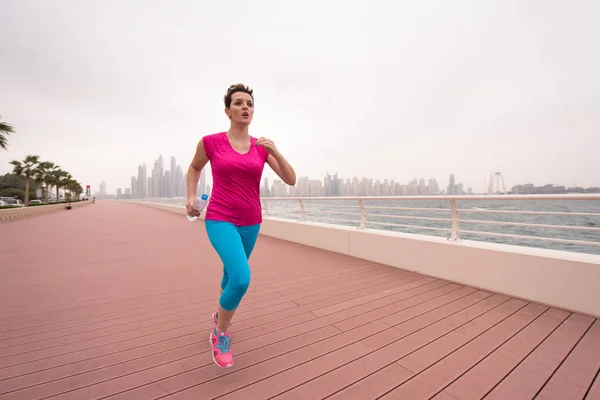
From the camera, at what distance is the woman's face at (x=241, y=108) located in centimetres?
177

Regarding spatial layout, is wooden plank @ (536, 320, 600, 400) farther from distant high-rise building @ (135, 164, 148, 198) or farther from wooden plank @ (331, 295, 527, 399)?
distant high-rise building @ (135, 164, 148, 198)

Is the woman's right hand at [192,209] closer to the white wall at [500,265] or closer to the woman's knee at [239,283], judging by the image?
the woman's knee at [239,283]

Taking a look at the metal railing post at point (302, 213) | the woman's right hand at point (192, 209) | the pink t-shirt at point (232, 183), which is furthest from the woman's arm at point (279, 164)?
the metal railing post at point (302, 213)

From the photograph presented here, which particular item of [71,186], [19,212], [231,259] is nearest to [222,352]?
[231,259]

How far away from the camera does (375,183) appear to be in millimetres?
29516

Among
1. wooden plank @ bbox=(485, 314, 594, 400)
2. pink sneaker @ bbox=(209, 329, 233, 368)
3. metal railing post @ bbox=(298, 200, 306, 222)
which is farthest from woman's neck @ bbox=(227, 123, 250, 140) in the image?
metal railing post @ bbox=(298, 200, 306, 222)

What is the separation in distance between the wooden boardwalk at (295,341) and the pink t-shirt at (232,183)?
966mm

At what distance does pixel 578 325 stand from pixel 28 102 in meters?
23.5

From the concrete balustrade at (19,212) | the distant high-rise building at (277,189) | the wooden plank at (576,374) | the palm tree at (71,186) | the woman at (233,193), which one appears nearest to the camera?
the wooden plank at (576,374)

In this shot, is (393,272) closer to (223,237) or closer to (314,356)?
(314,356)

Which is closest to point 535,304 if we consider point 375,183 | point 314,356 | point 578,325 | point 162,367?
point 578,325

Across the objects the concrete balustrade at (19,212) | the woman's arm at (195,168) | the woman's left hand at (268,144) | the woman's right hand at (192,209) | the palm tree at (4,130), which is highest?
the palm tree at (4,130)

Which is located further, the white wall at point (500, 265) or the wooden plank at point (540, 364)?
the white wall at point (500, 265)

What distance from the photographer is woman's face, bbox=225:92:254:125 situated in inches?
69.9
